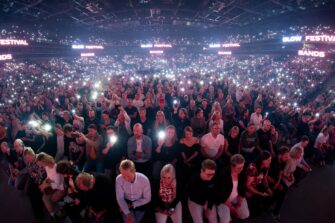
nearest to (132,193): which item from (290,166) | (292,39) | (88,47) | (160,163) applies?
(160,163)

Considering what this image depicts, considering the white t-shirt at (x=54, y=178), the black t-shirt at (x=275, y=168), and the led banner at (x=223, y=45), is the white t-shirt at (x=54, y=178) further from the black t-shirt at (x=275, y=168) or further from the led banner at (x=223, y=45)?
the led banner at (x=223, y=45)

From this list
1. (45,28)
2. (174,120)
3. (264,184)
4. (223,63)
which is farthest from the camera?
(223,63)

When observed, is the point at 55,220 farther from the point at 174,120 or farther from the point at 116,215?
the point at 174,120

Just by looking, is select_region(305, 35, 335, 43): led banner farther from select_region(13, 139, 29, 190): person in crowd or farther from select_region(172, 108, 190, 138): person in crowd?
select_region(13, 139, 29, 190): person in crowd

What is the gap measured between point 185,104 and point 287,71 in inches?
690

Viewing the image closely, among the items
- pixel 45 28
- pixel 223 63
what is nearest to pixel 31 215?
pixel 45 28

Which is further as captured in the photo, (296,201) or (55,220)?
(296,201)

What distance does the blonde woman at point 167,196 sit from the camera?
3.56 m

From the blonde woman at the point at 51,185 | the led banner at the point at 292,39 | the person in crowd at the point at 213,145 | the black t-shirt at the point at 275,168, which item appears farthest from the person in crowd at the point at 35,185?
the led banner at the point at 292,39

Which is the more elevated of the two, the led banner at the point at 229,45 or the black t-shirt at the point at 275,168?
the led banner at the point at 229,45

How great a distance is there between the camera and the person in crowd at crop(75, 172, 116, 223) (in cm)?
352

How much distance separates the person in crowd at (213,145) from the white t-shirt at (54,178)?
2.94m

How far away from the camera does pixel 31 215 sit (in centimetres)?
466

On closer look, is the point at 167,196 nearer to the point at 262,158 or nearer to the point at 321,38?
the point at 262,158
